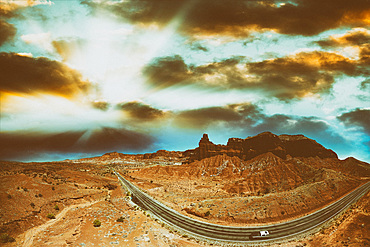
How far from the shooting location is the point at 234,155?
6024 inches

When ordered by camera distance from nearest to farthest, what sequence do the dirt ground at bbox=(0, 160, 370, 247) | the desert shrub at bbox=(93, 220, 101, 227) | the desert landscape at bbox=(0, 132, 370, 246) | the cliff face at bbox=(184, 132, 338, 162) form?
the dirt ground at bbox=(0, 160, 370, 247), the desert landscape at bbox=(0, 132, 370, 246), the desert shrub at bbox=(93, 220, 101, 227), the cliff face at bbox=(184, 132, 338, 162)

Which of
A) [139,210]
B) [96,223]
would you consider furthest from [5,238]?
[139,210]

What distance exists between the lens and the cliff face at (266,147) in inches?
5359

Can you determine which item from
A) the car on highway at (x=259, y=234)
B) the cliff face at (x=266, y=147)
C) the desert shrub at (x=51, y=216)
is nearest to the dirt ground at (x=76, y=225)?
the desert shrub at (x=51, y=216)

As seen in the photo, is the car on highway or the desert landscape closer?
the desert landscape

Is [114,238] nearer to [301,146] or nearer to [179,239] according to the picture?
[179,239]

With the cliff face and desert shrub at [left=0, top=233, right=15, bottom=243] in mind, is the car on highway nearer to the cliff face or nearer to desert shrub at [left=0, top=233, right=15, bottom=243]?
desert shrub at [left=0, top=233, right=15, bottom=243]

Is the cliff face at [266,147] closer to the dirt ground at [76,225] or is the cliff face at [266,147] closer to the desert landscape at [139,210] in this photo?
the desert landscape at [139,210]

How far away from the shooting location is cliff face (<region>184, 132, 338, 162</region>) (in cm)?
13612

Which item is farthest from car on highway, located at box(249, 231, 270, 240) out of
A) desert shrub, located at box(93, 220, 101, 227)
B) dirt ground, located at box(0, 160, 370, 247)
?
desert shrub, located at box(93, 220, 101, 227)

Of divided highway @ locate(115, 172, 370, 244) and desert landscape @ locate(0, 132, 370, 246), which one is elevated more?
desert landscape @ locate(0, 132, 370, 246)

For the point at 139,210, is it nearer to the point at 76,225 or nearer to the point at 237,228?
the point at 76,225

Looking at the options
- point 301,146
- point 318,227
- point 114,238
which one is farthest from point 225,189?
point 301,146

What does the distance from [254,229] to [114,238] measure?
3080cm
